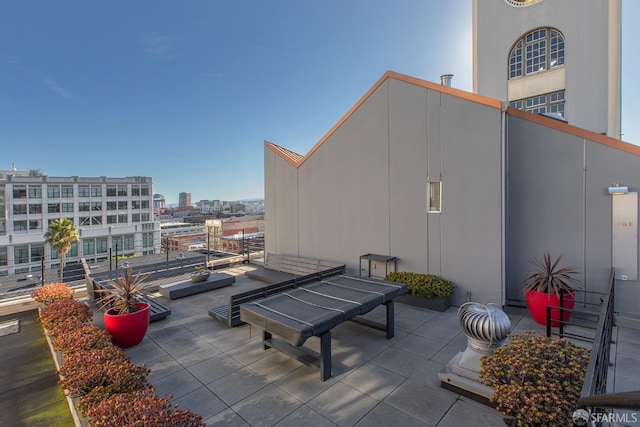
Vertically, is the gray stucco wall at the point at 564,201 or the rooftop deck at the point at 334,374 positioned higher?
the gray stucco wall at the point at 564,201

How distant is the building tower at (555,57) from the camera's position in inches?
463

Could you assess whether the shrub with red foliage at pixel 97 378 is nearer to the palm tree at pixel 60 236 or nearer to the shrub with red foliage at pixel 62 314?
the shrub with red foliage at pixel 62 314

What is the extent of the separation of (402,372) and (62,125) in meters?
54.6

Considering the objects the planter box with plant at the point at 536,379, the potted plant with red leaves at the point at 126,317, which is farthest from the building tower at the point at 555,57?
the potted plant with red leaves at the point at 126,317

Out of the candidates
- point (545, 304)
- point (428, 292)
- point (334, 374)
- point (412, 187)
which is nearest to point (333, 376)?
point (334, 374)

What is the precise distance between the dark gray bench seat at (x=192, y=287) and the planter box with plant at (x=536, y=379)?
7929 millimetres

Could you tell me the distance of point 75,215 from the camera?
56.8 metres

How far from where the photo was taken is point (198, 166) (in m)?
64.7

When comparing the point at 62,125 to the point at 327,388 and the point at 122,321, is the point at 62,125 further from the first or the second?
the point at 327,388

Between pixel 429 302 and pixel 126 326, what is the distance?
257 inches

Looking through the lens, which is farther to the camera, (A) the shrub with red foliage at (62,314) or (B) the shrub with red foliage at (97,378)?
(A) the shrub with red foliage at (62,314)

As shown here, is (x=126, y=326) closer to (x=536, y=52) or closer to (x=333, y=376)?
(x=333, y=376)

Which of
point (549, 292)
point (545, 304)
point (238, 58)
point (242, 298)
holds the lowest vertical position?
point (545, 304)

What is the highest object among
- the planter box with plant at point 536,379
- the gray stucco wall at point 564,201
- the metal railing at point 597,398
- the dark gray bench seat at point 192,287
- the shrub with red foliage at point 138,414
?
the gray stucco wall at point 564,201
